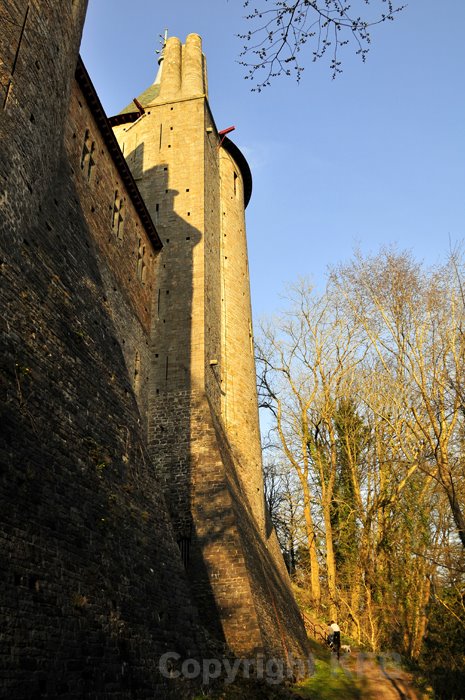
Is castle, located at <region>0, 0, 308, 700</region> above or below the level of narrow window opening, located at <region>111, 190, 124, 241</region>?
below

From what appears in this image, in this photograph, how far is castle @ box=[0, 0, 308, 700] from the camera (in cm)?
629

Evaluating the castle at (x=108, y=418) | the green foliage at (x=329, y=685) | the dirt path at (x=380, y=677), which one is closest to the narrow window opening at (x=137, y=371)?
the castle at (x=108, y=418)

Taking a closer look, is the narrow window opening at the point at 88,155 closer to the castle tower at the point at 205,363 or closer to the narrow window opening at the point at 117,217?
the narrow window opening at the point at 117,217

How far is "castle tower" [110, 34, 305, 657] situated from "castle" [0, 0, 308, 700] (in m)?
0.06

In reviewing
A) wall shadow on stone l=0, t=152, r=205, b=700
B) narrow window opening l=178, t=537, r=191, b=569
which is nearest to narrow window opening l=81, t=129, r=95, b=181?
wall shadow on stone l=0, t=152, r=205, b=700

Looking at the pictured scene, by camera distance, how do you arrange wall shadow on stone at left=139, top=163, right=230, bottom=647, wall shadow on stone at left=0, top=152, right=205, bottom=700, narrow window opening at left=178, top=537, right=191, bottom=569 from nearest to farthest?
wall shadow on stone at left=0, top=152, right=205, bottom=700 → wall shadow on stone at left=139, top=163, right=230, bottom=647 → narrow window opening at left=178, top=537, right=191, bottom=569

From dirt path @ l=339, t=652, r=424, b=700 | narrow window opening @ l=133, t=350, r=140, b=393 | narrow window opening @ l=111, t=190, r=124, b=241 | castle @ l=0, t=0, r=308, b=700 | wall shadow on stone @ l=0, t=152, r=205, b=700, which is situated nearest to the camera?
wall shadow on stone @ l=0, t=152, r=205, b=700

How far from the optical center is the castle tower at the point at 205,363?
13070mm

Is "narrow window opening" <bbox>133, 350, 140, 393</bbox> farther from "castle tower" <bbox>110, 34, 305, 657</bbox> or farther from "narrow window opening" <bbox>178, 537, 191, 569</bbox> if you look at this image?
"narrow window opening" <bbox>178, 537, 191, 569</bbox>

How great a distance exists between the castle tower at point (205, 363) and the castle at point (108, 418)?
0.06m

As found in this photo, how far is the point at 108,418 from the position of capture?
9398 millimetres

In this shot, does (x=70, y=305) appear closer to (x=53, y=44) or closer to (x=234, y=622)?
(x=53, y=44)

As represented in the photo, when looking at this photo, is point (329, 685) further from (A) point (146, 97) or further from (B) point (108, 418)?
(A) point (146, 97)

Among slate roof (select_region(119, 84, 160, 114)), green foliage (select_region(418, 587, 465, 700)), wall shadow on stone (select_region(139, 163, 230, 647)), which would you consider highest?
slate roof (select_region(119, 84, 160, 114))
